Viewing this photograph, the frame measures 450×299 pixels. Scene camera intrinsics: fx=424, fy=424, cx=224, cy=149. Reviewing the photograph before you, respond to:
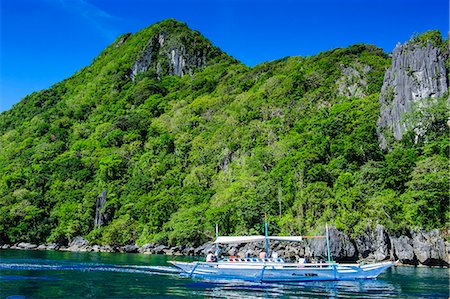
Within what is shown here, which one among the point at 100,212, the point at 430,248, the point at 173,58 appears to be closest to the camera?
the point at 430,248

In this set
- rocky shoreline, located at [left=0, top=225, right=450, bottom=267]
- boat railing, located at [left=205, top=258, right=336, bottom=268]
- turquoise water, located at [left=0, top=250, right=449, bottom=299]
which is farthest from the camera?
rocky shoreline, located at [left=0, top=225, right=450, bottom=267]

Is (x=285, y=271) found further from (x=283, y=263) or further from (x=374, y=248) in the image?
(x=374, y=248)

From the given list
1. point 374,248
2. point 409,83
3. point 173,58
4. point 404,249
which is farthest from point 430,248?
point 173,58

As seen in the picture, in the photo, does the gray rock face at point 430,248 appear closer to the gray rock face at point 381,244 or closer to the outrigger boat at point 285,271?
the gray rock face at point 381,244

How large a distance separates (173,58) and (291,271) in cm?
16199

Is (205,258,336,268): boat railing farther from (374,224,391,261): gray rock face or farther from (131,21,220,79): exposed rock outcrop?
(131,21,220,79): exposed rock outcrop

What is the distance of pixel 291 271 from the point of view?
3584 centimetres

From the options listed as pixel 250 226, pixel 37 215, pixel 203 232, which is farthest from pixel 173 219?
pixel 37 215

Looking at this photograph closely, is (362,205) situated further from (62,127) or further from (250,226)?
(62,127)

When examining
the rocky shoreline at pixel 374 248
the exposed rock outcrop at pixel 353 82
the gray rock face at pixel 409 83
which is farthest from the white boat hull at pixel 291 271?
the exposed rock outcrop at pixel 353 82

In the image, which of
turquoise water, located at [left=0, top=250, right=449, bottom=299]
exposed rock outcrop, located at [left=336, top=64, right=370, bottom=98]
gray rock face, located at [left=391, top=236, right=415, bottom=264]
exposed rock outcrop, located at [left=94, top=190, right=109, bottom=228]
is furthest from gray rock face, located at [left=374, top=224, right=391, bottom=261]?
exposed rock outcrop, located at [left=94, top=190, right=109, bottom=228]

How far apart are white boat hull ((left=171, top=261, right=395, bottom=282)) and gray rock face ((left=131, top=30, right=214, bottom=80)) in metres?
153

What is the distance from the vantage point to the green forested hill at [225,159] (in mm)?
66500

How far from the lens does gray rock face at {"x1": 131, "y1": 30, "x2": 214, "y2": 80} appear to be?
607 ft
